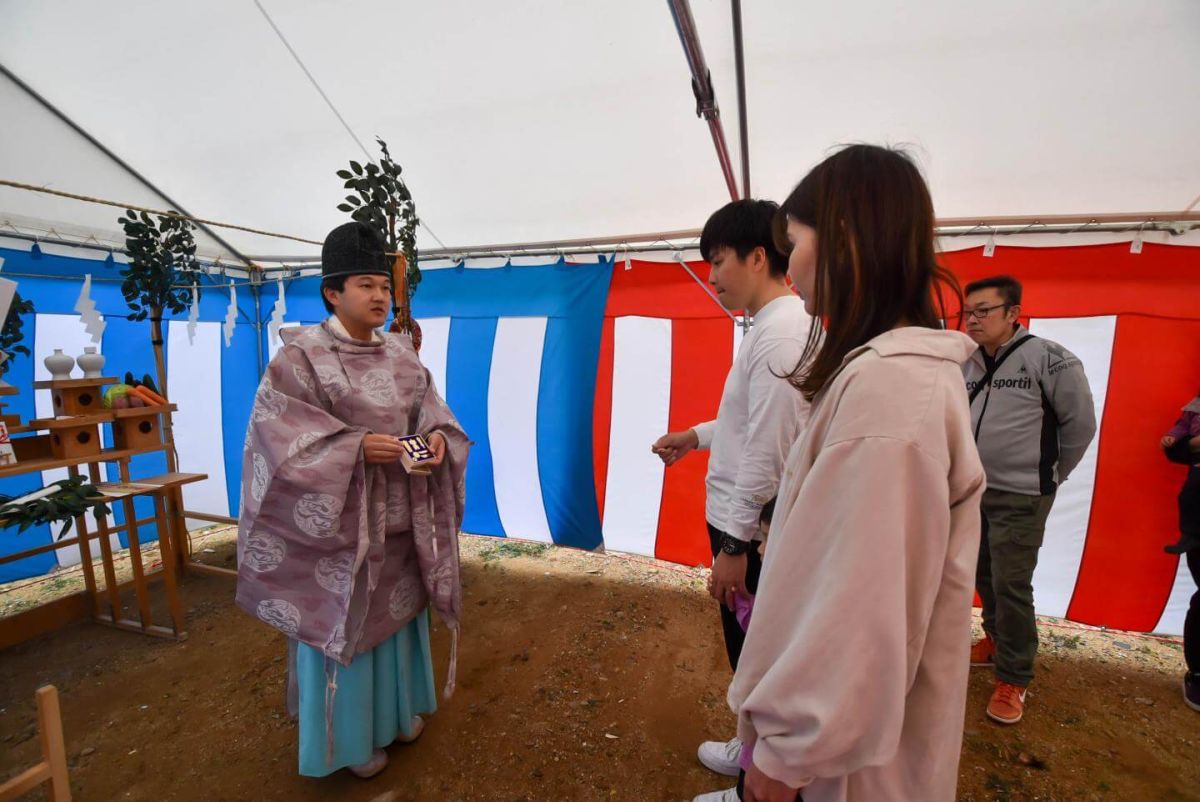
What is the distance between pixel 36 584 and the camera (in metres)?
3.44

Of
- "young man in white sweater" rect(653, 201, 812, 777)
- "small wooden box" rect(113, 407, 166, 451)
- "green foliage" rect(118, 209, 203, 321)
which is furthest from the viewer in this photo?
"green foliage" rect(118, 209, 203, 321)

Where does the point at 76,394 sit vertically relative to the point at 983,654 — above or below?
above

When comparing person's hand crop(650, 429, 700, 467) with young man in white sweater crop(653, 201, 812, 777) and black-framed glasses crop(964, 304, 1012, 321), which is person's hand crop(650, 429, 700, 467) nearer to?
young man in white sweater crop(653, 201, 812, 777)

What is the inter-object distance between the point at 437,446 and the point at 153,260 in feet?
8.84

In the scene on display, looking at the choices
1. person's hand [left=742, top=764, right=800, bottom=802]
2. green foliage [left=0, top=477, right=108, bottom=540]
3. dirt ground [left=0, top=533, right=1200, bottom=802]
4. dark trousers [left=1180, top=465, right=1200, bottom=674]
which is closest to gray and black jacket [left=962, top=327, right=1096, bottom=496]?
dark trousers [left=1180, top=465, right=1200, bottom=674]

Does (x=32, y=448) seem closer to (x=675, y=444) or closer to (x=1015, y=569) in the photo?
(x=675, y=444)

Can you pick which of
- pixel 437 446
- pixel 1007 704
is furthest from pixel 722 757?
pixel 437 446

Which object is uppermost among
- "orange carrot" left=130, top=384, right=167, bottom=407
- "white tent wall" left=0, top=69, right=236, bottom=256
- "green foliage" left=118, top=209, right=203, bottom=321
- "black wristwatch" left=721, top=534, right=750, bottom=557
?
"white tent wall" left=0, top=69, right=236, bottom=256

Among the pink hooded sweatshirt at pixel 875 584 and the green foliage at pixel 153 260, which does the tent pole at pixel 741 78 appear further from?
the green foliage at pixel 153 260

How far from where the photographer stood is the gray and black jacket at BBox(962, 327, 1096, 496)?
203 cm

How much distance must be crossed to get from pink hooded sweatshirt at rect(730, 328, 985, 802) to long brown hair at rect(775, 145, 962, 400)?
0.20 ft

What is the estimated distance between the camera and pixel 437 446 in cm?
177

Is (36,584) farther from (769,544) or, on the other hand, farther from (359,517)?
(769,544)

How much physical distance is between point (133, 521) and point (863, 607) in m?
3.70
